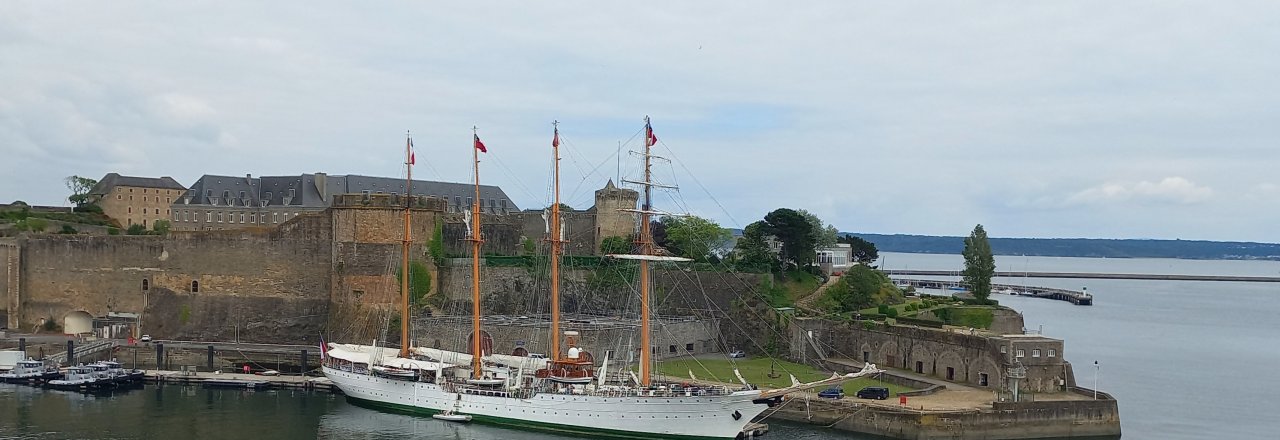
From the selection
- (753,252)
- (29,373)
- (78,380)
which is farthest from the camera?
(753,252)

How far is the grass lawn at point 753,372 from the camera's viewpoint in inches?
1598

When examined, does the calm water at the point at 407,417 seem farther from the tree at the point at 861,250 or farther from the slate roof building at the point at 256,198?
the slate roof building at the point at 256,198

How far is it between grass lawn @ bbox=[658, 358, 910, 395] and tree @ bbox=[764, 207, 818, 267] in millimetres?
11665

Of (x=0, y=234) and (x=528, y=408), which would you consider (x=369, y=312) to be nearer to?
(x=528, y=408)

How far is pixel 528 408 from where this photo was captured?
37.5 m

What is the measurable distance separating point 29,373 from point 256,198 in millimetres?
31641

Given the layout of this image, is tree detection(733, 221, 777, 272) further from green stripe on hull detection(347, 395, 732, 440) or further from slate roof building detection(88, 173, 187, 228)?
slate roof building detection(88, 173, 187, 228)

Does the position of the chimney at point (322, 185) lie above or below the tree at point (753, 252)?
above

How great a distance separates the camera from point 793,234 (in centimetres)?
5838

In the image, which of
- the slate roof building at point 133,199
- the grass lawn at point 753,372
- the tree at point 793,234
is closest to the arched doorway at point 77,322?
the slate roof building at point 133,199

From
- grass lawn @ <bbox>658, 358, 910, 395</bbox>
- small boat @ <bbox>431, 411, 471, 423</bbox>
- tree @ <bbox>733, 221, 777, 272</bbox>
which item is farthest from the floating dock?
tree @ <bbox>733, 221, 777, 272</bbox>

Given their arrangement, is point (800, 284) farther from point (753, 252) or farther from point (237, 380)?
point (237, 380)

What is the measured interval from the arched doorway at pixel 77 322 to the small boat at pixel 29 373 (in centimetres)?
793

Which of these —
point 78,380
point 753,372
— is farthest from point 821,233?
point 78,380
